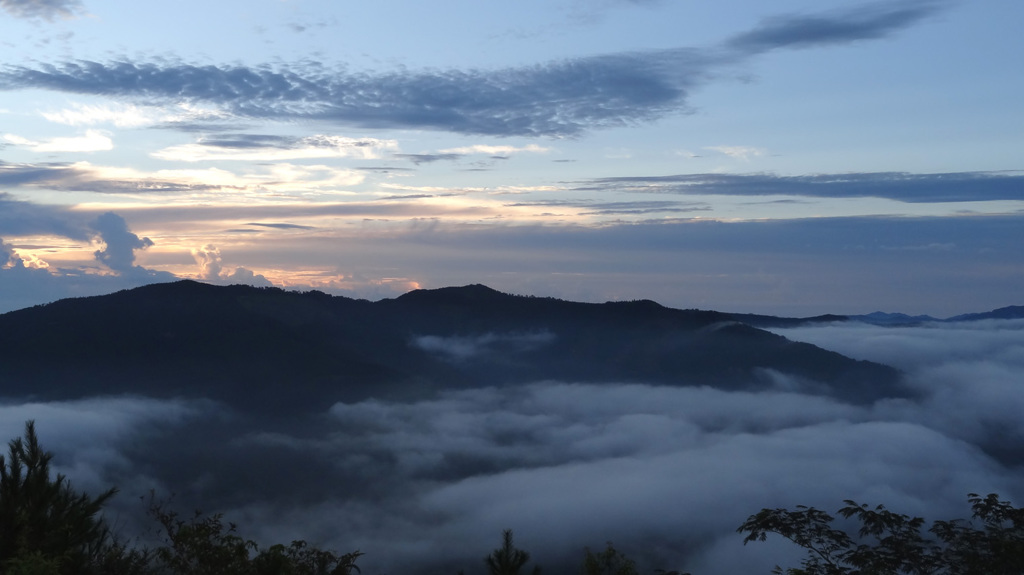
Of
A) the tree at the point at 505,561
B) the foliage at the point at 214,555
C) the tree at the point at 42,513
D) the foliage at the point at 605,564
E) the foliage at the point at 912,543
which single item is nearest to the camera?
the tree at the point at 42,513

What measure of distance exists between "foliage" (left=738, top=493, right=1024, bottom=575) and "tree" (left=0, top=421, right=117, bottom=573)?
19163 mm

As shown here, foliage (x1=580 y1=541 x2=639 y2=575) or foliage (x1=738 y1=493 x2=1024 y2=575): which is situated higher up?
foliage (x1=738 y1=493 x2=1024 y2=575)

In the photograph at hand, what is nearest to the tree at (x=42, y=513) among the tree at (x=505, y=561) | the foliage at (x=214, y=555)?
the foliage at (x=214, y=555)

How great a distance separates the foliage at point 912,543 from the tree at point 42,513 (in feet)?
62.9

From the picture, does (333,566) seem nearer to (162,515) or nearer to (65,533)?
(162,515)

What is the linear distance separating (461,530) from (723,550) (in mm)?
61103

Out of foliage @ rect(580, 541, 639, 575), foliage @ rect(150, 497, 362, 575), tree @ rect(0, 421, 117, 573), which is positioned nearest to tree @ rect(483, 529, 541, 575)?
foliage @ rect(580, 541, 639, 575)

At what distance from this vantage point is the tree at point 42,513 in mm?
19719

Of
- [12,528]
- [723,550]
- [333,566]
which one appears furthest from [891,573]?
[723,550]

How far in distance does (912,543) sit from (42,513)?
26247 mm

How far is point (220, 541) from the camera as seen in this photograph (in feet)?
82.5

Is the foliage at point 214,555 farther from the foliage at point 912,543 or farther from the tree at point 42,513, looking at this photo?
the foliage at point 912,543

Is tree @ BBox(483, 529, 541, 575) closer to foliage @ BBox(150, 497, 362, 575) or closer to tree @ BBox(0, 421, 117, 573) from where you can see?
foliage @ BBox(150, 497, 362, 575)

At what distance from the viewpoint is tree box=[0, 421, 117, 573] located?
19.7 meters
